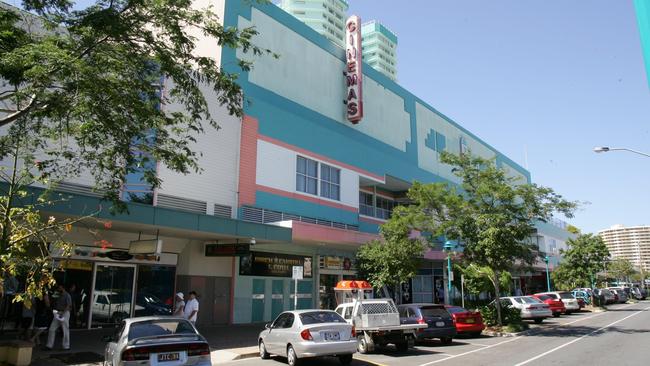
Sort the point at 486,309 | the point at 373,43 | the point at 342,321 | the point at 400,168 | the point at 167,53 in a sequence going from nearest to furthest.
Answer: the point at 167,53 < the point at 342,321 < the point at 486,309 < the point at 400,168 < the point at 373,43

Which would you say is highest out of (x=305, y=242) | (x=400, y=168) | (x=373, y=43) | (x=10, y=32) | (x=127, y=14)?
(x=373, y=43)

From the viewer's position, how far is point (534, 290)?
211 feet

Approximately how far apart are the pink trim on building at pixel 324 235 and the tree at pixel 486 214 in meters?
2.07

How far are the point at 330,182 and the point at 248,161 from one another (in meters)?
6.69

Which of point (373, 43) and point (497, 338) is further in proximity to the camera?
point (373, 43)

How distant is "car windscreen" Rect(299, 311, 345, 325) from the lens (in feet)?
41.6

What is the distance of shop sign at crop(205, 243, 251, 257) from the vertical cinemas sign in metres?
13.2

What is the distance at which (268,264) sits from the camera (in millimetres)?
24047

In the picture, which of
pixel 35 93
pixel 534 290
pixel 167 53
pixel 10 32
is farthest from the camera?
pixel 534 290

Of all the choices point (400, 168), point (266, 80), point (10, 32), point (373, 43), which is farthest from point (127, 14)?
point (373, 43)

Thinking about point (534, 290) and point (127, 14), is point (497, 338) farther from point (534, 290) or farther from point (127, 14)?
point (534, 290)

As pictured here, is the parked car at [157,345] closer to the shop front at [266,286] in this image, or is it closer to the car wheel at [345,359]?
the car wheel at [345,359]

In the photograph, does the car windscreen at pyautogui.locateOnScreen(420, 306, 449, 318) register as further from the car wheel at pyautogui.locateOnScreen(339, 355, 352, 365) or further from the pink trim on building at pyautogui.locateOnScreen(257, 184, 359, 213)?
the pink trim on building at pyautogui.locateOnScreen(257, 184, 359, 213)

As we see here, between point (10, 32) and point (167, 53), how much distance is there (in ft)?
8.67
